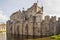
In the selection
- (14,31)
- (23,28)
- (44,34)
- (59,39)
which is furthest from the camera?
(14,31)

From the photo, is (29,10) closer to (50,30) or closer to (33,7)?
(33,7)

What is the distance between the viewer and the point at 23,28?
6681 centimetres

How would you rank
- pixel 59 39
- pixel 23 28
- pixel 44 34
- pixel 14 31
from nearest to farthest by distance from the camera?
1. pixel 59 39
2. pixel 44 34
3. pixel 23 28
4. pixel 14 31

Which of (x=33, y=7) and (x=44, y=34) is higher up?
(x=33, y=7)

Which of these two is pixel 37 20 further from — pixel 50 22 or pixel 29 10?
pixel 29 10

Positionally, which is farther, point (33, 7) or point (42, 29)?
point (33, 7)

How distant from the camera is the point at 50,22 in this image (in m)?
62.4

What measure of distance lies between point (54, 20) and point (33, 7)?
15.9 metres

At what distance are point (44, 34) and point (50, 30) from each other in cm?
232

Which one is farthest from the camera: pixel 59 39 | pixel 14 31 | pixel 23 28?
pixel 14 31

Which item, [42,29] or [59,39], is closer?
[59,39]

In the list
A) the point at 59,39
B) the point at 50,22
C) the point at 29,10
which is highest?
the point at 29,10

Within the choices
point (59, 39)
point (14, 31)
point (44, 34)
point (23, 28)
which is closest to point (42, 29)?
point (44, 34)

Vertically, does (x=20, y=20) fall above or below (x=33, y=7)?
below
